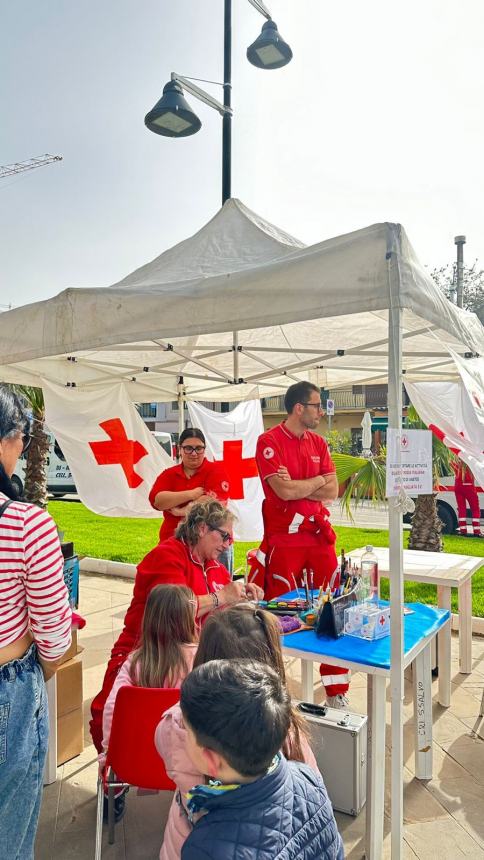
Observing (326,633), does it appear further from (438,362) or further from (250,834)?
(438,362)

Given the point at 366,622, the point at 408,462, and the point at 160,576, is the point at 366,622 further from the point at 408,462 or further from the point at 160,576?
the point at 160,576

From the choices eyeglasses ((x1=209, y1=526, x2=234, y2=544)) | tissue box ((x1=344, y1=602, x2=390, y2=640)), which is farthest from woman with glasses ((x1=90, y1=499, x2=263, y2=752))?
tissue box ((x1=344, y1=602, x2=390, y2=640))

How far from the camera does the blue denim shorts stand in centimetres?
144

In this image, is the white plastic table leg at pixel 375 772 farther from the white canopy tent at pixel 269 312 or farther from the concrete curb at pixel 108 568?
the concrete curb at pixel 108 568

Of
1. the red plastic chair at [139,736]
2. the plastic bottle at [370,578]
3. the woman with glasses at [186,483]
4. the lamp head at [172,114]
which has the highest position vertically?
the lamp head at [172,114]

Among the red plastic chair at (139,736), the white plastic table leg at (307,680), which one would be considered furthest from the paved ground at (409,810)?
the red plastic chair at (139,736)

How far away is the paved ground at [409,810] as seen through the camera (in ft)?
7.54

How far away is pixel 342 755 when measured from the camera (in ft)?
7.98

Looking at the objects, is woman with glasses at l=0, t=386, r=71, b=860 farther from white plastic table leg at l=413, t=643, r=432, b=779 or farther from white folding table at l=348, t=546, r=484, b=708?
white folding table at l=348, t=546, r=484, b=708

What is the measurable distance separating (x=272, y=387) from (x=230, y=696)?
4.63 meters

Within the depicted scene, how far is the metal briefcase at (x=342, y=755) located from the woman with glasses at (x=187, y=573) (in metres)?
0.64

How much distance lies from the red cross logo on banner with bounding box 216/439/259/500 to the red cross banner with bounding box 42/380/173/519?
0.62m

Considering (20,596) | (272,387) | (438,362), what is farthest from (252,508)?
(20,596)

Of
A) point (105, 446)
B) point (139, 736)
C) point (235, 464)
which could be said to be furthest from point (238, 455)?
point (139, 736)
